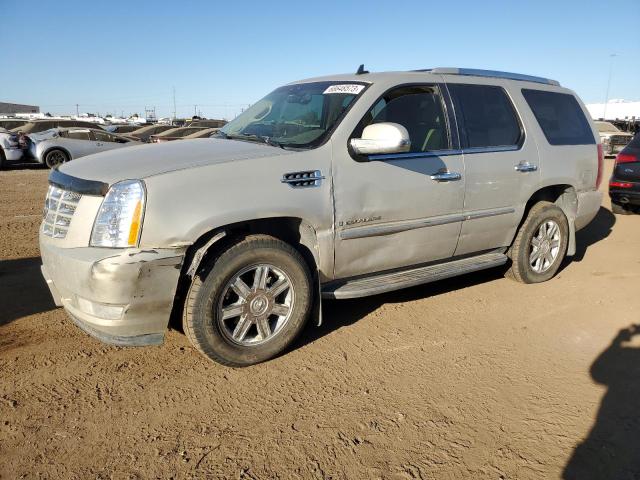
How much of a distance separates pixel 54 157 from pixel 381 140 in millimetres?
14360

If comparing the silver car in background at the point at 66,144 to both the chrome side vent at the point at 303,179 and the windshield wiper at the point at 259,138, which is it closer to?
the windshield wiper at the point at 259,138

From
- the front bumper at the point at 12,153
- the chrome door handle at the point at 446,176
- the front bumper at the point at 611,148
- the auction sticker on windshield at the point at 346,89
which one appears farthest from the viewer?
the front bumper at the point at 611,148

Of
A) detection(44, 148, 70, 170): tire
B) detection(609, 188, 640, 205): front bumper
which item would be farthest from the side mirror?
detection(44, 148, 70, 170): tire

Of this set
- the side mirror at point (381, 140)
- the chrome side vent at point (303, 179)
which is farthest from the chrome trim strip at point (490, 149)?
the chrome side vent at point (303, 179)

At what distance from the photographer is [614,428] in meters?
2.77

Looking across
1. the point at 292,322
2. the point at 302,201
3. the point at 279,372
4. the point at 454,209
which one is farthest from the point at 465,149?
the point at 279,372

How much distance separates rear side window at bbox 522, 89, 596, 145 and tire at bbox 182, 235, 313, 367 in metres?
3.08

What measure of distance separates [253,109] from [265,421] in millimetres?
2905

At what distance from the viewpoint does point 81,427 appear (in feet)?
8.88

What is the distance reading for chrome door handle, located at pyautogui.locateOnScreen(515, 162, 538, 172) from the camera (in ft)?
15.1

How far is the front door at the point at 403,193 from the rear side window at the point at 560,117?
134 centimetres

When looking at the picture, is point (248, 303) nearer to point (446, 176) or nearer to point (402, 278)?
point (402, 278)

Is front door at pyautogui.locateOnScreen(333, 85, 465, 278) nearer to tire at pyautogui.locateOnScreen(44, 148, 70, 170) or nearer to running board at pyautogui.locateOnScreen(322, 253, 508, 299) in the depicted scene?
running board at pyautogui.locateOnScreen(322, 253, 508, 299)

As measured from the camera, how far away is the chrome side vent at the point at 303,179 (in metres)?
3.31
